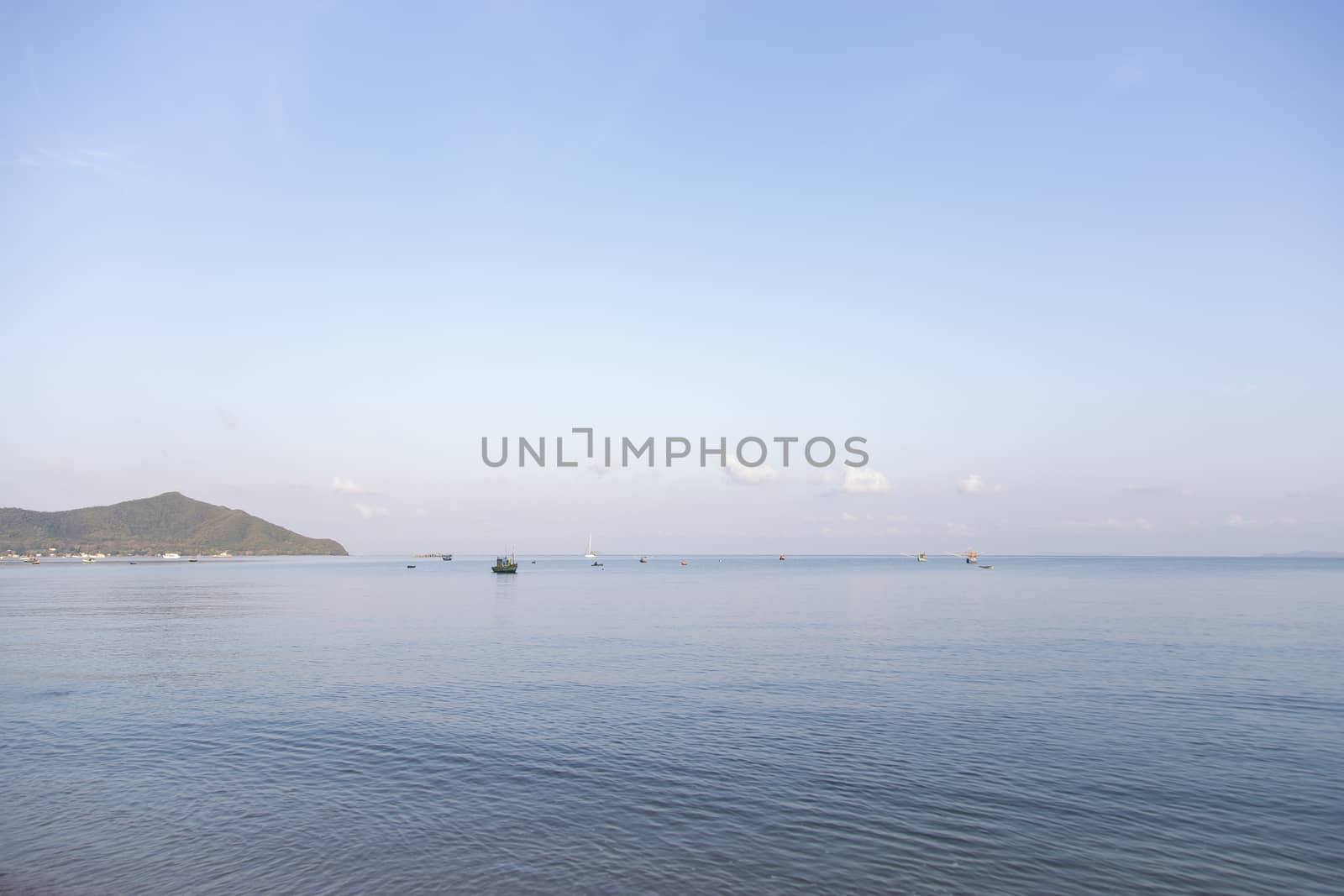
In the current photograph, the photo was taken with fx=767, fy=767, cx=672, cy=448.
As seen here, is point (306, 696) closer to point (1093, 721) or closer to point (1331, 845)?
point (1093, 721)

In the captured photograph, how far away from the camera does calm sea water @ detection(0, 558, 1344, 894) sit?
69.2ft

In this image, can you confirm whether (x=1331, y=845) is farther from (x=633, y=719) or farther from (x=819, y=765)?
(x=633, y=719)

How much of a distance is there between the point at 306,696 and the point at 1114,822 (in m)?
41.4

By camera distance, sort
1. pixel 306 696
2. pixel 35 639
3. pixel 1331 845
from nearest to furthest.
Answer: pixel 1331 845 < pixel 306 696 < pixel 35 639

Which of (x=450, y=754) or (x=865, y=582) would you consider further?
(x=865, y=582)

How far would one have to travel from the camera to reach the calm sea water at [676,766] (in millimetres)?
21078

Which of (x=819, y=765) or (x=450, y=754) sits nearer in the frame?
(x=819, y=765)

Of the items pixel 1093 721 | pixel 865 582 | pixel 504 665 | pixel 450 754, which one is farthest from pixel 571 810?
pixel 865 582

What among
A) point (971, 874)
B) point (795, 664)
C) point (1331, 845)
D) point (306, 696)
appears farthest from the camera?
point (795, 664)

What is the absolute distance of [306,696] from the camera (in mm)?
45219

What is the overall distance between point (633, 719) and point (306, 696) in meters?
20.9

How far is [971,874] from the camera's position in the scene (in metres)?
20.5

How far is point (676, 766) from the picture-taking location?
3042cm

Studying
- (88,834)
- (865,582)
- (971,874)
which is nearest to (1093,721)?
(971,874)
